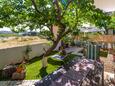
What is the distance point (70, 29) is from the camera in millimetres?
12281

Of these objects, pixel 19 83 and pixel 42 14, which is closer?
pixel 42 14

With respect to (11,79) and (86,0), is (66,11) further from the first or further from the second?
(11,79)

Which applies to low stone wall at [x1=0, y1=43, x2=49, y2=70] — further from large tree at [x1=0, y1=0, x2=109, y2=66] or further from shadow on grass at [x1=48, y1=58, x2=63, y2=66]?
large tree at [x1=0, y1=0, x2=109, y2=66]

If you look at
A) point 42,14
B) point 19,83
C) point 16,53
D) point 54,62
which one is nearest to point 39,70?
point 54,62

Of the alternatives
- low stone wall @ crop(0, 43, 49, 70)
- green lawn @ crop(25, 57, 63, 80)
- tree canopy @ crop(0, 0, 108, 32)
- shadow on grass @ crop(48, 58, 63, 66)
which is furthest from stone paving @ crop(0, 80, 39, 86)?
shadow on grass @ crop(48, 58, 63, 66)

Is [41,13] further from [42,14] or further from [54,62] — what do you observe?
[54,62]

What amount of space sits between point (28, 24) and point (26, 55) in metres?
6.59

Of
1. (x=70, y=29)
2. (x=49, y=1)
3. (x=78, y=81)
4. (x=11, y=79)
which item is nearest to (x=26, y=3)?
(x=49, y=1)

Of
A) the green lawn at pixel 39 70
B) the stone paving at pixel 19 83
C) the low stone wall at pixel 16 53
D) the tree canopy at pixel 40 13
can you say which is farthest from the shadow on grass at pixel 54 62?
the tree canopy at pixel 40 13

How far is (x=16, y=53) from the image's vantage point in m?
16.7

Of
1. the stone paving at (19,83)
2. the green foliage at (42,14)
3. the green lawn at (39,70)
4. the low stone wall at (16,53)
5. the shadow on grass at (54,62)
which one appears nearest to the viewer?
the green foliage at (42,14)

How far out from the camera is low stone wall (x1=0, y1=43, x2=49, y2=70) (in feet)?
48.8

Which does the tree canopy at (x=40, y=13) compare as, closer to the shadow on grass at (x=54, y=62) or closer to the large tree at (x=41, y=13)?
the large tree at (x=41, y=13)

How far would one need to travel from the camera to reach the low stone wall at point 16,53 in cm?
1486
